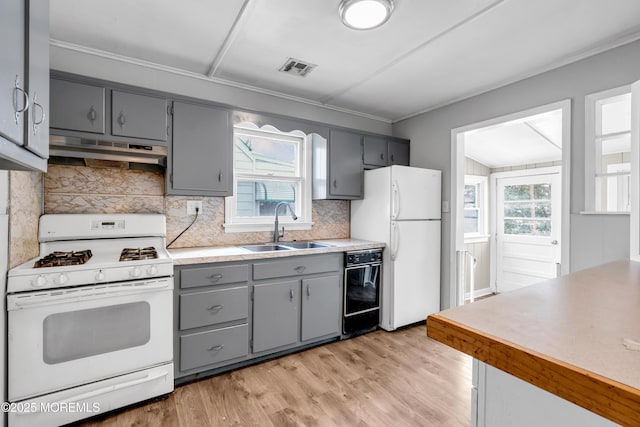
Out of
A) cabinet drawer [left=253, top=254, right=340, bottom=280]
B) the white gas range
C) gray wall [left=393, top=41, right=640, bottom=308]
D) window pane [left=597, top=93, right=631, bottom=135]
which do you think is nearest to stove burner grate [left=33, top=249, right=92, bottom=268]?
the white gas range

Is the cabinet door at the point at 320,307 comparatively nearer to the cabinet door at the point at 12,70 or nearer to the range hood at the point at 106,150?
the range hood at the point at 106,150

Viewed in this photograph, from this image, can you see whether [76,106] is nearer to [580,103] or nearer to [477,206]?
[580,103]

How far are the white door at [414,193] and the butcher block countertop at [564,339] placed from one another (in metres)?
2.09

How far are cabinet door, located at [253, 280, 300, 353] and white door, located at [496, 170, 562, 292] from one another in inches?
137

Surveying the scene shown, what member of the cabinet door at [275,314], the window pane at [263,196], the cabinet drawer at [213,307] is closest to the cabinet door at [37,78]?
the cabinet drawer at [213,307]

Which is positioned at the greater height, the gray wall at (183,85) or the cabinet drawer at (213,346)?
the gray wall at (183,85)

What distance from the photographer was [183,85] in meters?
2.68

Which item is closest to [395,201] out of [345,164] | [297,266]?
[345,164]

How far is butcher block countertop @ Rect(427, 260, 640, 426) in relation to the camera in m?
0.47

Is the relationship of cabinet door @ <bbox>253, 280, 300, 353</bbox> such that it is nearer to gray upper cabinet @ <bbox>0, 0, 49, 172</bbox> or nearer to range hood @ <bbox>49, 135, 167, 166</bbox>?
range hood @ <bbox>49, 135, 167, 166</bbox>

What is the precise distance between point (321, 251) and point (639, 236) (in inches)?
78.5

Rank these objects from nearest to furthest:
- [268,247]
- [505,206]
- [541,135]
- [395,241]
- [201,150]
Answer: [201,150] → [268,247] → [395,241] → [541,135] → [505,206]

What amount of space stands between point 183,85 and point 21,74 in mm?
2053

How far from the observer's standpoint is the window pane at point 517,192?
4.29 m
